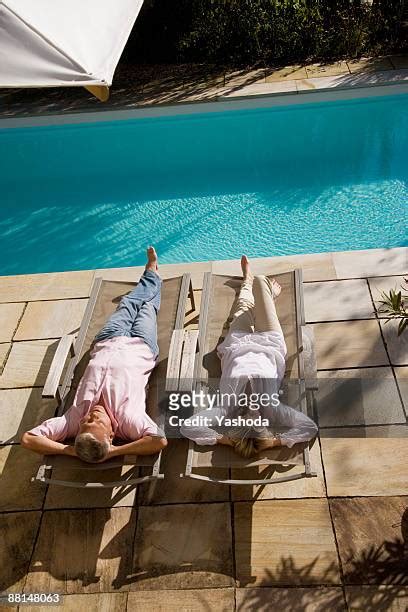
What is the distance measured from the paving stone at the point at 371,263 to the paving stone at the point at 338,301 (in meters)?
0.14

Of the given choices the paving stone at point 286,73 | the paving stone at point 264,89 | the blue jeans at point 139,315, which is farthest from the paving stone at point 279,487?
the paving stone at point 286,73

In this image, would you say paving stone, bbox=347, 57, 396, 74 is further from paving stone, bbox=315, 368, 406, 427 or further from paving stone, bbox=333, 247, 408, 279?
paving stone, bbox=315, 368, 406, 427

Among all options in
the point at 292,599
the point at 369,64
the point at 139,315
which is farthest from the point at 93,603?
the point at 369,64

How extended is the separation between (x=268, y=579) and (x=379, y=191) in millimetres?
5004

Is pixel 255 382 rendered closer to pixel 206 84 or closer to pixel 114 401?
pixel 114 401

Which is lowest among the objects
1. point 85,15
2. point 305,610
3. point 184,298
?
point 305,610

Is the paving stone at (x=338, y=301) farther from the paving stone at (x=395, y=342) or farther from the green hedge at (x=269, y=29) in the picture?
the green hedge at (x=269, y=29)

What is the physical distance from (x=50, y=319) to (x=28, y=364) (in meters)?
0.53

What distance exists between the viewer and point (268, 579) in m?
3.39

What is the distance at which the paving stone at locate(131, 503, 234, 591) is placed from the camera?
11.3ft

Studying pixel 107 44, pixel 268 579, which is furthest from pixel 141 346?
pixel 107 44

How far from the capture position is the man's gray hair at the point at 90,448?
136 inches

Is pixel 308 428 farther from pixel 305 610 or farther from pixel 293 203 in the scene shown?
pixel 293 203

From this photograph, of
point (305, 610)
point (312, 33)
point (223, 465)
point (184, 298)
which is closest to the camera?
point (305, 610)
